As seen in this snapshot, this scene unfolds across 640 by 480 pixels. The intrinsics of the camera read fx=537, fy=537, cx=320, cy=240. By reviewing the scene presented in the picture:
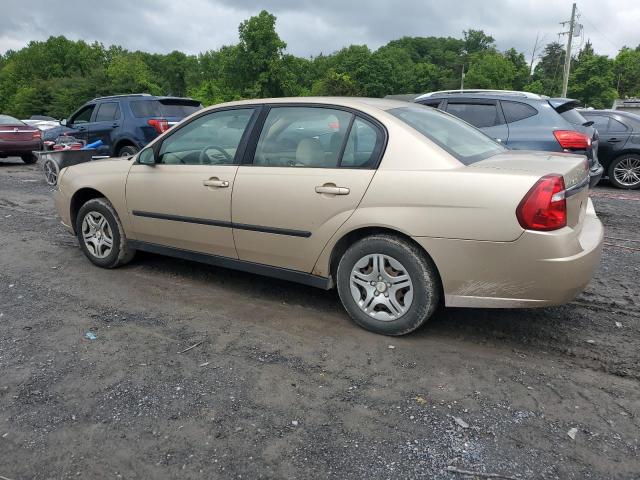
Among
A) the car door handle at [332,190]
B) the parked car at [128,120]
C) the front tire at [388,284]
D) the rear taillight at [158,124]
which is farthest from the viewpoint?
the parked car at [128,120]

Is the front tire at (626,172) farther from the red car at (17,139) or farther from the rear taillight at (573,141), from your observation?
the red car at (17,139)

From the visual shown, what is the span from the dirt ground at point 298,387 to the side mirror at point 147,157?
3.62ft

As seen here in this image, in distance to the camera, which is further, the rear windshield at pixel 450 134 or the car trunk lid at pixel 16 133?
the car trunk lid at pixel 16 133

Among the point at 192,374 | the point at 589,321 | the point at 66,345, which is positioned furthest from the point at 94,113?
the point at 589,321

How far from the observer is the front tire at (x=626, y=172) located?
34.0 ft

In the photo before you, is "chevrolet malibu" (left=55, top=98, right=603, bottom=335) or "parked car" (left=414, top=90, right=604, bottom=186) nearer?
"chevrolet malibu" (left=55, top=98, right=603, bottom=335)

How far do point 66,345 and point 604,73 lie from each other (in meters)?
58.0

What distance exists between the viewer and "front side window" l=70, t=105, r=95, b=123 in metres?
12.2

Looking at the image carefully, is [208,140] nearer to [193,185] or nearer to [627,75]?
[193,185]

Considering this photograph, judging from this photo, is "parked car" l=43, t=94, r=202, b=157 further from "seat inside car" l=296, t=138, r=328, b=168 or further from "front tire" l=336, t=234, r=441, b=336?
"front tire" l=336, t=234, r=441, b=336

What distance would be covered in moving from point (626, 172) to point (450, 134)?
8.15 metres

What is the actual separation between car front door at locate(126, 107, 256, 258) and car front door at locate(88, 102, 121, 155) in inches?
286

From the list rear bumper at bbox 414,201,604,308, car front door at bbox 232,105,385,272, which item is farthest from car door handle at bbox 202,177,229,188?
rear bumper at bbox 414,201,604,308

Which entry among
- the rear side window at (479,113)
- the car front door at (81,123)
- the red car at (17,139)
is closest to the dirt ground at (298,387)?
the rear side window at (479,113)
